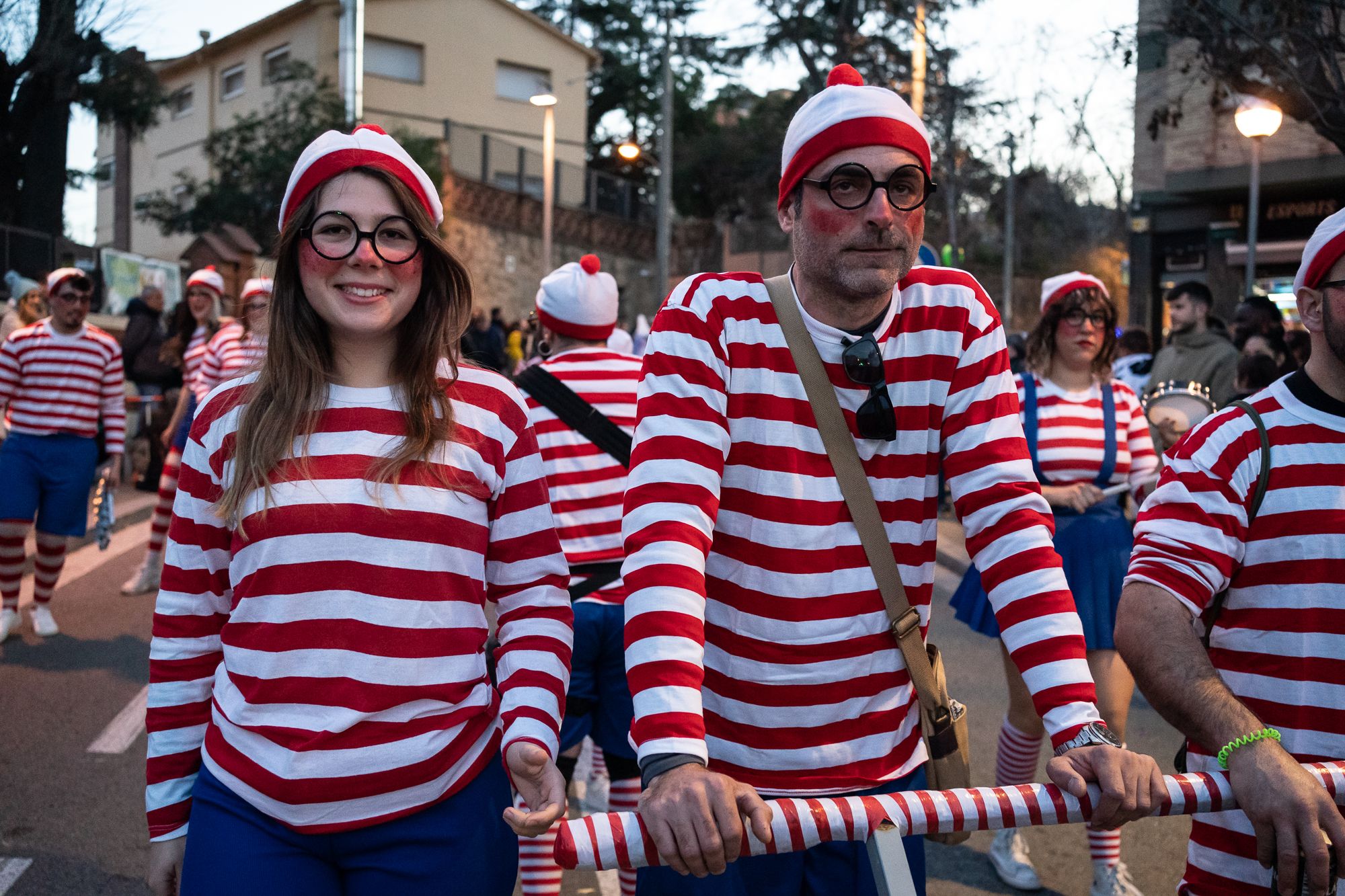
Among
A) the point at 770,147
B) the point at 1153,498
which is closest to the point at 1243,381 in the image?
the point at 1153,498

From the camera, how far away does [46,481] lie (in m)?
7.03

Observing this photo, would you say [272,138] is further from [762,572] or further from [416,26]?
[762,572]

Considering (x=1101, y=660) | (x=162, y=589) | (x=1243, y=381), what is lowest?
(x=1101, y=660)

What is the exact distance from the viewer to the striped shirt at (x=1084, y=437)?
15.3ft

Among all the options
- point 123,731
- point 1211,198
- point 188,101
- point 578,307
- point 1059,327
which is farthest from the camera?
point 188,101

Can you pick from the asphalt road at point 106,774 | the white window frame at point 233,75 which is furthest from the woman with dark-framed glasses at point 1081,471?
the white window frame at point 233,75

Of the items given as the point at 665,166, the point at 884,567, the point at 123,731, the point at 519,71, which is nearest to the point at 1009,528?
the point at 884,567

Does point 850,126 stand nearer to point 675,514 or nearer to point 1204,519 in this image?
point 675,514

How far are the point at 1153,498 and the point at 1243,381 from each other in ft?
16.5

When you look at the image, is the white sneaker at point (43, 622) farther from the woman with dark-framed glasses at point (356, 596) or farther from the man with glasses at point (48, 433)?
the woman with dark-framed glasses at point (356, 596)

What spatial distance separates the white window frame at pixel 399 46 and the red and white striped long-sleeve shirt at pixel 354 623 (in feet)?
124

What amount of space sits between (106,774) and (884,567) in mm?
4153

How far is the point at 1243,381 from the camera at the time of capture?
22.5 ft

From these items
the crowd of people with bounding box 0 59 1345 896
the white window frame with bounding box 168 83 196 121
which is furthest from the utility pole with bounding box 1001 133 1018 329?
the white window frame with bounding box 168 83 196 121
